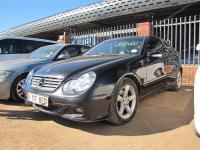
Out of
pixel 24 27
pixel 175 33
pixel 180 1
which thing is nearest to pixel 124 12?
pixel 180 1

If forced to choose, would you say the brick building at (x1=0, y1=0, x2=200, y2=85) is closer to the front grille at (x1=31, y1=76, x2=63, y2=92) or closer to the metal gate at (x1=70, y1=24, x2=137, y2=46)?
the metal gate at (x1=70, y1=24, x2=137, y2=46)

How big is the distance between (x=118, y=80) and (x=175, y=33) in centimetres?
532

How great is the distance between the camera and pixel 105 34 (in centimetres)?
1111

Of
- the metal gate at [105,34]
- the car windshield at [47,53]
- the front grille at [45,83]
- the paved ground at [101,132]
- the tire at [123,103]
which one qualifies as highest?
the metal gate at [105,34]

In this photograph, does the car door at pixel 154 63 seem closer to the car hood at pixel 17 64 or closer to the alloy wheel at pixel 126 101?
A: the alloy wheel at pixel 126 101

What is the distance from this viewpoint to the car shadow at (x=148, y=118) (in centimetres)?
420

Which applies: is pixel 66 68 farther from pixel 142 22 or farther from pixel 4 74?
pixel 142 22

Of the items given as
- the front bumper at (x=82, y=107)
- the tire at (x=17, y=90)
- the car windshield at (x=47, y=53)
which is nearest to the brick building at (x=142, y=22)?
the car windshield at (x=47, y=53)

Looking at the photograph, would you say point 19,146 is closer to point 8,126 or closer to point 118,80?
point 8,126

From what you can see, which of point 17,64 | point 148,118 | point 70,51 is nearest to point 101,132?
point 148,118

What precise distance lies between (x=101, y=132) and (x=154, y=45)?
8.05 ft

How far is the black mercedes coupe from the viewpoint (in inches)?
154

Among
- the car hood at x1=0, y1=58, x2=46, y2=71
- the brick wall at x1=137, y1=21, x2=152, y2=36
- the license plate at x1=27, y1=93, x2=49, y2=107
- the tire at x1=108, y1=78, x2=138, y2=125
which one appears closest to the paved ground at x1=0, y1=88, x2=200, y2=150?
the tire at x1=108, y1=78, x2=138, y2=125

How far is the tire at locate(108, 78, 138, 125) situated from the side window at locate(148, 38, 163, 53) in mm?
1145
